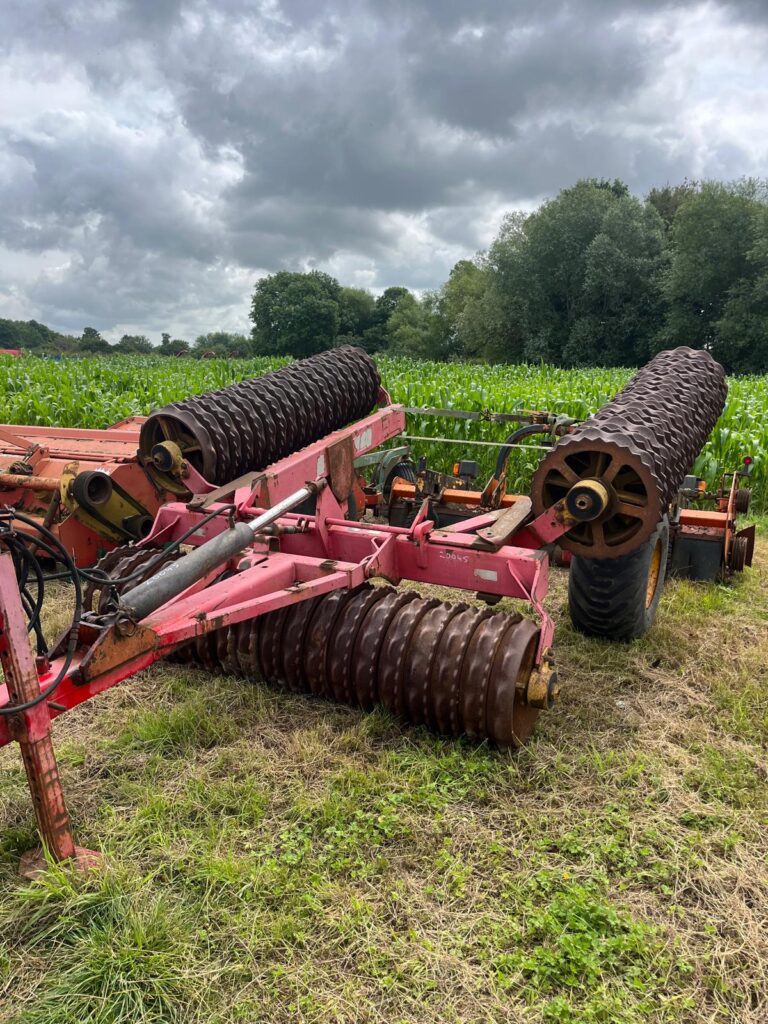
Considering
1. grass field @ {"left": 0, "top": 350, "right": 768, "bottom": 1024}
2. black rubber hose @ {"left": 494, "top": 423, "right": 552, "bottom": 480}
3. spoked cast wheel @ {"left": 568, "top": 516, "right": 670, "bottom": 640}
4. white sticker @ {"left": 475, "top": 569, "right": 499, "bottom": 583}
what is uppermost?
black rubber hose @ {"left": 494, "top": 423, "right": 552, "bottom": 480}

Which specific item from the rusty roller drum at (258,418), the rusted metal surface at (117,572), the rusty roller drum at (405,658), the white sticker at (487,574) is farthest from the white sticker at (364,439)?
the white sticker at (487,574)

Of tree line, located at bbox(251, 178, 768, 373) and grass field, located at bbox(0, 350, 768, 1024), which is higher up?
tree line, located at bbox(251, 178, 768, 373)

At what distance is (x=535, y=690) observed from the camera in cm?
309

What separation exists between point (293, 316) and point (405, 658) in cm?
6640

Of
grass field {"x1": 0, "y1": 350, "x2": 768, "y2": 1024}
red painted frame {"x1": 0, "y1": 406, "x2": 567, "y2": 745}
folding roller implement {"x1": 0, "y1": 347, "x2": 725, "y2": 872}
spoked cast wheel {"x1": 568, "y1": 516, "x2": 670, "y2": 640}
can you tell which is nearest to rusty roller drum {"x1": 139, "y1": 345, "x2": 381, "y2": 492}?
folding roller implement {"x1": 0, "y1": 347, "x2": 725, "y2": 872}

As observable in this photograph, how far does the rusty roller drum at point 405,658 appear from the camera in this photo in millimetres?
3121

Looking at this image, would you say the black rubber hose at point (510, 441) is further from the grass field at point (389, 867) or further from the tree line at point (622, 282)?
the tree line at point (622, 282)

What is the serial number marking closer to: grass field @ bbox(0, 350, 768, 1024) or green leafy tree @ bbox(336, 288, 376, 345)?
grass field @ bbox(0, 350, 768, 1024)

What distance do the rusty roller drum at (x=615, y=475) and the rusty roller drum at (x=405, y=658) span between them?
1.82 feet

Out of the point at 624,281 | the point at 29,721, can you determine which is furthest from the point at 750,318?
the point at 29,721

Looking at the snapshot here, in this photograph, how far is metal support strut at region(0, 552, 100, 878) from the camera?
7.18 feet

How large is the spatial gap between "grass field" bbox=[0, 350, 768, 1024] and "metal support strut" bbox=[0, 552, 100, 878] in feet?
0.56

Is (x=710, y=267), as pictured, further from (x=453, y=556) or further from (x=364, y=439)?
(x=453, y=556)

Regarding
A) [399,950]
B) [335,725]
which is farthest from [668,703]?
[399,950]
